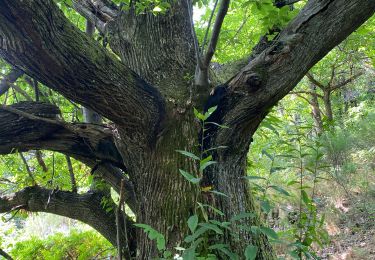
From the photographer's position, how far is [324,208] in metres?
5.87

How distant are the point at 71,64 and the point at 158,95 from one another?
25.2 inches

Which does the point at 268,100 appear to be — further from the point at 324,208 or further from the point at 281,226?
the point at 324,208

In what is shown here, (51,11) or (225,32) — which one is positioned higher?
(225,32)

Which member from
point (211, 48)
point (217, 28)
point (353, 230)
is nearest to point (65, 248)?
point (211, 48)

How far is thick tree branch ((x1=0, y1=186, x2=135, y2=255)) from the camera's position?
10.2ft

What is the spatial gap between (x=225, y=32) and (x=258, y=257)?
2390 mm

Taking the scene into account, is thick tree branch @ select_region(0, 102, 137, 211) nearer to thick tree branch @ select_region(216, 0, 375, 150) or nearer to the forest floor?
thick tree branch @ select_region(216, 0, 375, 150)

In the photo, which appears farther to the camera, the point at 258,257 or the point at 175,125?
the point at 175,125

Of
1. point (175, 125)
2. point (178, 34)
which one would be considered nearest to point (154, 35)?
point (178, 34)

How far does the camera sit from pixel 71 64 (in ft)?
6.11

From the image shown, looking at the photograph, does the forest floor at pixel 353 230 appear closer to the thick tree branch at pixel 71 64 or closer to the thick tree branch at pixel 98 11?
the thick tree branch at pixel 71 64

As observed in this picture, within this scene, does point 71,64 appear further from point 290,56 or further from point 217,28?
point 290,56

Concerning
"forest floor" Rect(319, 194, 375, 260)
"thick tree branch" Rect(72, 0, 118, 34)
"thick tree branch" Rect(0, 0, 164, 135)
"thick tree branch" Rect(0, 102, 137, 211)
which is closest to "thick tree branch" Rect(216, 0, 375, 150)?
"thick tree branch" Rect(0, 0, 164, 135)

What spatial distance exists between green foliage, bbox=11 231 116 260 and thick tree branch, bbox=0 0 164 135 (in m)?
2.63
